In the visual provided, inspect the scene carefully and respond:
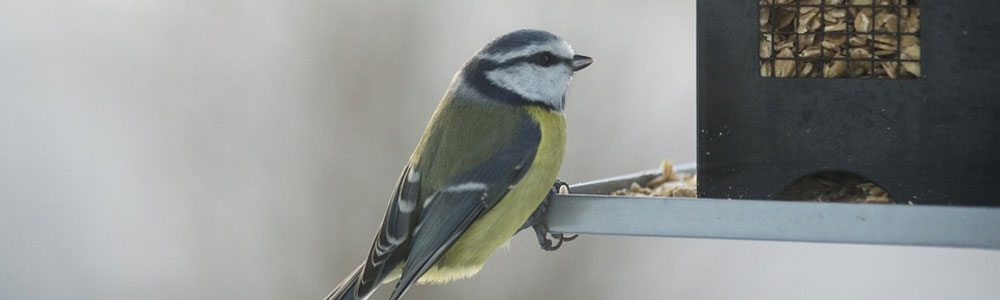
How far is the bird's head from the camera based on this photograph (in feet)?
13.3

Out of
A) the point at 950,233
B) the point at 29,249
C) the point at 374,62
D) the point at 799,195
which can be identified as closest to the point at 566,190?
the point at 799,195

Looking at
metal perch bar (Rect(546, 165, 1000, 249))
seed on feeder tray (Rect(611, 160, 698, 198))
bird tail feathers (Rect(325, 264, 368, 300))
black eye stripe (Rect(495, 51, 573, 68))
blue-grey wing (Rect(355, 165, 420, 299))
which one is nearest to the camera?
metal perch bar (Rect(546, 165, 1000, 249))

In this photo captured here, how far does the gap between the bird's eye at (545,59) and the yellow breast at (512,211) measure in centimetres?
15

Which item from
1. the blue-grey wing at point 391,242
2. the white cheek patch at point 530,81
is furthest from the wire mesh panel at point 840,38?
the blue-grey wing at point 391,242

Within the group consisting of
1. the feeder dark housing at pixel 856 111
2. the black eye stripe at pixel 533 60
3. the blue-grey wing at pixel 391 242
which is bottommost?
the blue-grey wing at pixel 391 242

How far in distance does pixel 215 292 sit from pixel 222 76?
1.32m

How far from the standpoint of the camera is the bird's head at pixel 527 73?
406 cm

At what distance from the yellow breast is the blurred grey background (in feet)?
11.0

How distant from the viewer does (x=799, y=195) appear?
3848 millimetres

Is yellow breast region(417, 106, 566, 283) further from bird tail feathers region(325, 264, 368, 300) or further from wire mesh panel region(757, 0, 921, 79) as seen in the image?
wire mesh panel region(757, 0, 921, 79)

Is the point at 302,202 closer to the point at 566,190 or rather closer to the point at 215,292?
the point at 215,292

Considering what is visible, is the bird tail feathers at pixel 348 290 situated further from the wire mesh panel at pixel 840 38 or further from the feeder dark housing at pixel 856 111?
the wire mesh panel at pixel 840 38

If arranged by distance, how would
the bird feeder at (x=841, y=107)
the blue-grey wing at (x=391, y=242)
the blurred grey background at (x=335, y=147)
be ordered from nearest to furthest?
the bird feeder at (x=841, y=107) < the blue-grey wing at (x=391, y=242) < the blurred grey background at (x=335, y=147)

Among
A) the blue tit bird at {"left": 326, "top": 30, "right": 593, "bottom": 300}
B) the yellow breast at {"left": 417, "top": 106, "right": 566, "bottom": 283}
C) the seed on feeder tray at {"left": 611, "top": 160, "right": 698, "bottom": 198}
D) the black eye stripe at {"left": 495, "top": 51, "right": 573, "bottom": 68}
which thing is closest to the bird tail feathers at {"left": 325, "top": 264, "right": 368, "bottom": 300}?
the blue tit bird at {"left": 326, "top": 30, "right": 593, "bottom": 300}
